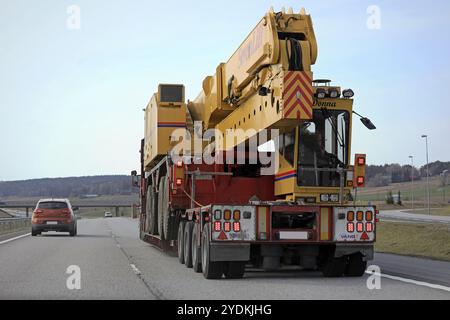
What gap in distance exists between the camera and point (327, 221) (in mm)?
13414

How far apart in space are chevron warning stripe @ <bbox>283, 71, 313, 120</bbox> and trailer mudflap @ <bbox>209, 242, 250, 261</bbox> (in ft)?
8.44

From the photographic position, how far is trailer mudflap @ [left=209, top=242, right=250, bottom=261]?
1306 cm

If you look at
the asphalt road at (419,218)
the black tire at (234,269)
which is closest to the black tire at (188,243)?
the black tire at (234,269)

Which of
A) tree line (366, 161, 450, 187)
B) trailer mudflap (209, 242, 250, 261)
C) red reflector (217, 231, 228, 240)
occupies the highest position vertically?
tree line (366, 161, 450, 187)

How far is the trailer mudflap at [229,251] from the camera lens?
13062 millimetres

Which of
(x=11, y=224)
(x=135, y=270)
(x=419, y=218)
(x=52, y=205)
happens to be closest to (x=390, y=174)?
(x=419, y=218)

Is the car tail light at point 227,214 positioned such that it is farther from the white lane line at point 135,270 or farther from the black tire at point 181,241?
the black tire at point 181,241

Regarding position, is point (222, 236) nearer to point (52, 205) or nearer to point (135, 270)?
point (135, 270)


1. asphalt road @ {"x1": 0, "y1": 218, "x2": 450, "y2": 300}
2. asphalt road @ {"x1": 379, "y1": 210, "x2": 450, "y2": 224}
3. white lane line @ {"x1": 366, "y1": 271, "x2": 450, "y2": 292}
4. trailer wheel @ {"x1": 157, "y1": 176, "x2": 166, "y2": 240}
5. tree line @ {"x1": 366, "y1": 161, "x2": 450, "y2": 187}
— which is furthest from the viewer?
tree line @ {"x1": 366, "y1": 161, "x2": 450, "y2": 187}

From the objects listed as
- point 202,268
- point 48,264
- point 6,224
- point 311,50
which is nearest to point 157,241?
point 48,264

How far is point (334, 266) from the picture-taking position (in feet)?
45.8

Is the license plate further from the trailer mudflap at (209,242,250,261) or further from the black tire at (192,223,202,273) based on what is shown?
the black tire at (192,223,202,273)

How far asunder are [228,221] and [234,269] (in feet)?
3.10

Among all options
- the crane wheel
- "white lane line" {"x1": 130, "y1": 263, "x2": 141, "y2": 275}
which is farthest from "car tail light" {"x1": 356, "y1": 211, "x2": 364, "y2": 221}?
the crane wheel
